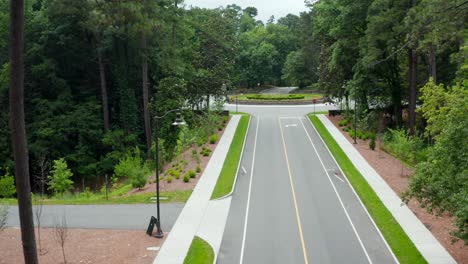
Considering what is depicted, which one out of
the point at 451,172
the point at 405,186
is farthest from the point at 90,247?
the point at 405,186

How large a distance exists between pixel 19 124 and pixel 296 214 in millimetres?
14946

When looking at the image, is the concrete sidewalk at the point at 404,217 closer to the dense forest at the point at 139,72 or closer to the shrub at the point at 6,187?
the dense forest at the point at 139,72

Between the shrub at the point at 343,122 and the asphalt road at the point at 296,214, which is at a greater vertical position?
the shrub at the point at 343,122

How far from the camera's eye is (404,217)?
985 inches

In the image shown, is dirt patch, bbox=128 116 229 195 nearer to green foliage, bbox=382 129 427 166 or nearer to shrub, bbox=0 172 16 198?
shrub, bbox=0 172 16 198

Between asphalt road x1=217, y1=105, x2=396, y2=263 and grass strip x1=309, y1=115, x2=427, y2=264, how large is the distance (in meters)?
0.38

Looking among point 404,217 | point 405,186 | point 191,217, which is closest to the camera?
point 404,217

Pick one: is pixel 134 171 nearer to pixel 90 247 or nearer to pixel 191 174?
pixel 191 174

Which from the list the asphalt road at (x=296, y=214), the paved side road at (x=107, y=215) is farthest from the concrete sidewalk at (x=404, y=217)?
the paved side road at (x=107, y=215)

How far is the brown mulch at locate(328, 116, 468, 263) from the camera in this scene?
21062 millimetres

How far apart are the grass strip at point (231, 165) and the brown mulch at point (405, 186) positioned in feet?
30.5

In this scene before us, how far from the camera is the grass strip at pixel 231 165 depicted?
3062cm

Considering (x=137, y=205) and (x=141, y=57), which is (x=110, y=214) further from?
(x=141, y=57)

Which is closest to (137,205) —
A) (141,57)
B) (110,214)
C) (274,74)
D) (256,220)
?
(110,214)
